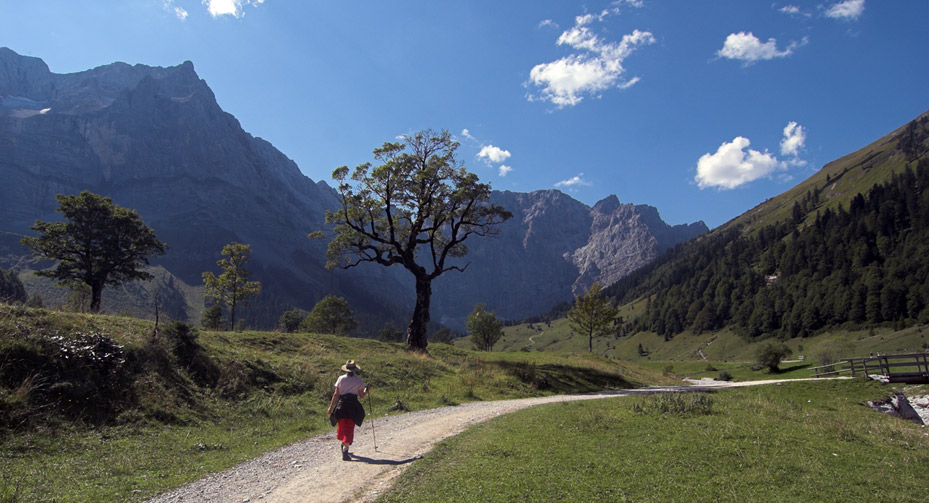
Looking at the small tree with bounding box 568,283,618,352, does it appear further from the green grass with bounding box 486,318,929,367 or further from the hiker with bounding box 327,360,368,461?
the hiker with bounding box 327,360,368,461

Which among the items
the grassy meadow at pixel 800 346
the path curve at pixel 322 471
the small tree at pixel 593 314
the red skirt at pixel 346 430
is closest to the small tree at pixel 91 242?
the path curve at pixel 322 471

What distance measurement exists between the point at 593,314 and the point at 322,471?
61177 mm

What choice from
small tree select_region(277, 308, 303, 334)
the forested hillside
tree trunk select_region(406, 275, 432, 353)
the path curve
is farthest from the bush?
the forested hillside

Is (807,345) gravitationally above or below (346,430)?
below

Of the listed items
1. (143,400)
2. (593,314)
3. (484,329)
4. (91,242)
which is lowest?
(484,329)

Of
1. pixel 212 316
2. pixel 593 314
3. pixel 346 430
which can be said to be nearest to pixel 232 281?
pixel 212 316

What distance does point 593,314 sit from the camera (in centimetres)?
6556

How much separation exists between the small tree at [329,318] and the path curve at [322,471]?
6997cm

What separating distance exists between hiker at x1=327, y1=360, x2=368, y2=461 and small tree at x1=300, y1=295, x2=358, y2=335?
71.8 metres

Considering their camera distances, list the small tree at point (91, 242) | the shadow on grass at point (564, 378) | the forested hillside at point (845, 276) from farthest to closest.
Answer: the forested hillside at point (845, 276)
the small tree at point (91, 242)
the shadow on grass at point (564, 378)

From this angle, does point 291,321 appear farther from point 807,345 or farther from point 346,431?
point 807,345

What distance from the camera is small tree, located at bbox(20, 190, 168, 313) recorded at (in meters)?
36.1

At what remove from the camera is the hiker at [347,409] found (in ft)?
33.3

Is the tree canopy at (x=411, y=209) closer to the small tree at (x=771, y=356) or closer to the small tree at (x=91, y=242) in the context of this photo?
the small tree at (x=91, y=242)
